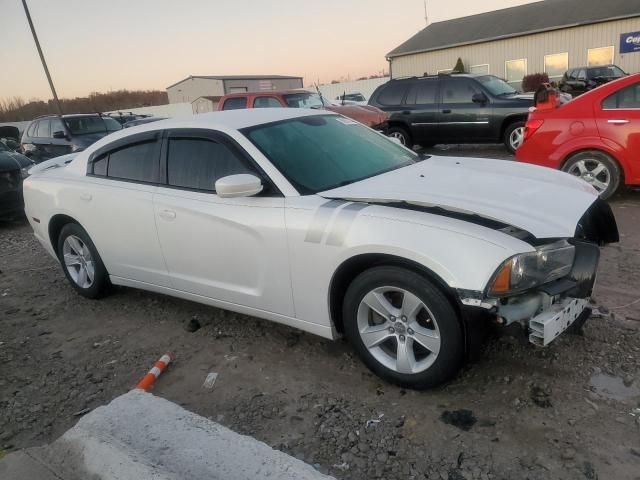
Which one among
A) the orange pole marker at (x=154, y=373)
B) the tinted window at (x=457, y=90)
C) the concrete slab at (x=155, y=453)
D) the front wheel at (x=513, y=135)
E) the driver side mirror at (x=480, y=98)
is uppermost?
the tinted window at (x=457, y=90)

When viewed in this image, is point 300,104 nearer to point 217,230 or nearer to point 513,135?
point 513,135

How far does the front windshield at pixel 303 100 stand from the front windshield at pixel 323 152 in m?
7.39

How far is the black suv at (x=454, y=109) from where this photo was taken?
A: 10320 mm

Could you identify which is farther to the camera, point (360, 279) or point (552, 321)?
point (360, 279)

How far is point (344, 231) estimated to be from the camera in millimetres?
2965

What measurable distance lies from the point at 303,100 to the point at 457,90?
10.9 feet

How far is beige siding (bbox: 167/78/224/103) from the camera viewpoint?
1980 inches

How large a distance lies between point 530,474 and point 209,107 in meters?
35.8

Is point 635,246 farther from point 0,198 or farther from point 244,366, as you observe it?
point 0,198

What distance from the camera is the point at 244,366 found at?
11.5 feet

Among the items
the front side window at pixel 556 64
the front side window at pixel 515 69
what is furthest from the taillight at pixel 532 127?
the front side window at pixel 515 69

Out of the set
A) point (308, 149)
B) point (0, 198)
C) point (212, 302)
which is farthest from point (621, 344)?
point (0, 198)

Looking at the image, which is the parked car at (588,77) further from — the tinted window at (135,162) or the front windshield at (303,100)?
the tinted window at (135,162)

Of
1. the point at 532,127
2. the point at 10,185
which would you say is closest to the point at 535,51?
the point at 532,127
